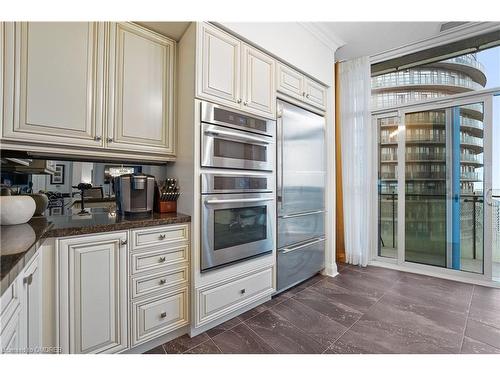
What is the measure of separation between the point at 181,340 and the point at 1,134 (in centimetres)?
166

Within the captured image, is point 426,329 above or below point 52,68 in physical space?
below

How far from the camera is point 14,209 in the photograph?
1270 mm

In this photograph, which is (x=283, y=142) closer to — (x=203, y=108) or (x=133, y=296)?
(x=203, y=108)

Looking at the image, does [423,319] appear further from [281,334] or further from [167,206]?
[167,206]

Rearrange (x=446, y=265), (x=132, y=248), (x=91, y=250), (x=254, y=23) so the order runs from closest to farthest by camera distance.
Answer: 1. (x=91, y=250)
2. (x=132, y=248)
3. (x=254, y=23)
4. (x=446, y=265)

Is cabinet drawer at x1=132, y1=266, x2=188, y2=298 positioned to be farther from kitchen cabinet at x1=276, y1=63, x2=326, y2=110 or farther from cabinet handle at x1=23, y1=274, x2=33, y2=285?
kitchen cabinet at x1=276, y1=63, x2=326, y2=110

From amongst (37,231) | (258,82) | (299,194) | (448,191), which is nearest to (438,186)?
(448,191)

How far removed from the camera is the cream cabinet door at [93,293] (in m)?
1.26

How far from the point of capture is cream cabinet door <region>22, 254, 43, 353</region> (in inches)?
39.5

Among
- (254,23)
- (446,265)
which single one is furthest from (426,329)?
(254,23)

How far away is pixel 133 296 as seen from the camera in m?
1.47

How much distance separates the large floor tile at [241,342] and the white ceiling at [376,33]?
2930mm

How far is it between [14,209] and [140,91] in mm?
1072

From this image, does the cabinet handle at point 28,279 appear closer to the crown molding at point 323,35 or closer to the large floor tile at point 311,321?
the large floor tile at point 311,321
